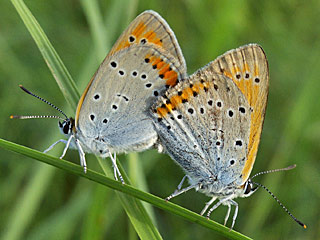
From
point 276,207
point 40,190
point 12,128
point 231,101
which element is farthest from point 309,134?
point 12,128

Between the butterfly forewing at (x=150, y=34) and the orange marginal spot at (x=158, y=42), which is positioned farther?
the orange marginal spot at (x=158, y=42)

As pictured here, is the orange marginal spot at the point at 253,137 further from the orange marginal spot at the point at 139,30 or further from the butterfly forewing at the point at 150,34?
the orange marginal spot at the point at 139,30

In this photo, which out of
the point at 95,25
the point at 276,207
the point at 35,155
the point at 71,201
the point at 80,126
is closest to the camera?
the point at 35,155

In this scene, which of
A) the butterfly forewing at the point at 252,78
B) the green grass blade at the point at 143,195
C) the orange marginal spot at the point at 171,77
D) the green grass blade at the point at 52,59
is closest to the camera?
the green grass blade at the point at 143,195

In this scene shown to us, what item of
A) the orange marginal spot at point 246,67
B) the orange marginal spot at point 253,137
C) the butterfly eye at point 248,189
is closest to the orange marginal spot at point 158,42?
the orange marginal spot at point 246,67

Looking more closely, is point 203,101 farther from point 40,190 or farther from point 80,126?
point 40,190

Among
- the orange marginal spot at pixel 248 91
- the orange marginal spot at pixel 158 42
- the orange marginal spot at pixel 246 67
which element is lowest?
the orange marginal spot at pixel 248 91

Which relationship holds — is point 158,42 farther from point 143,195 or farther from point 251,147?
point 143,195
